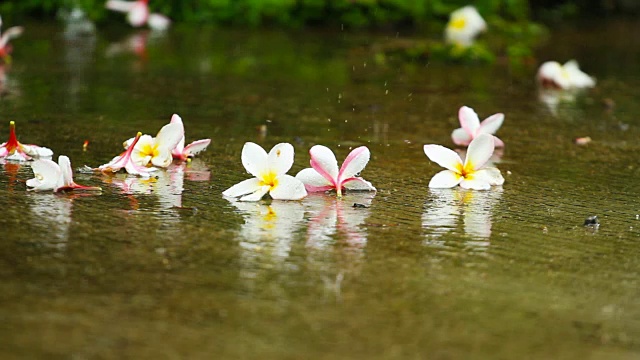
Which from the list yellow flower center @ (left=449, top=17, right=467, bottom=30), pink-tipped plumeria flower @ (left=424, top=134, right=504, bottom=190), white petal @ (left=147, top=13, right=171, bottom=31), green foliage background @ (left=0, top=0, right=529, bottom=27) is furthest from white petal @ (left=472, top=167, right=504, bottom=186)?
white petal @ (left=147, top=13, right=171, bottom=31)

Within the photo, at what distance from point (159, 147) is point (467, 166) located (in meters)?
0.78

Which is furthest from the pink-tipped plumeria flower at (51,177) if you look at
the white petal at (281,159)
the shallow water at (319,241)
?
the white petal at (281,159)

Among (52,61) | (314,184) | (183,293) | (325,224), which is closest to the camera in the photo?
(183,293)

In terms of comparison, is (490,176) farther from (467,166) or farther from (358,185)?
(358,185)

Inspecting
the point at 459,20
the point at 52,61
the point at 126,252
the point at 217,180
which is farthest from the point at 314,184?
the point at 459,20

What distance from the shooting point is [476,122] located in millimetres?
3385

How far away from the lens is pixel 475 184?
290cm

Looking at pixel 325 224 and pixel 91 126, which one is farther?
pixel 91 126

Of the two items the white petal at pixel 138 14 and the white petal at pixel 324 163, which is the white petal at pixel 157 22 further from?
the white petal at pixel 324 163

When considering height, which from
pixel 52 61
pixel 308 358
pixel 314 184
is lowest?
pixel 308 358

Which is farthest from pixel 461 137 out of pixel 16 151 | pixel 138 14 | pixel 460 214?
pixel 138 14

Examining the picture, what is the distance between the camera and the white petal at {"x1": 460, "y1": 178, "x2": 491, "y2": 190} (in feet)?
9.51

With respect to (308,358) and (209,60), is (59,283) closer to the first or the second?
(308,358)

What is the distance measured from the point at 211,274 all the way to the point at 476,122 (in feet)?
5.04
